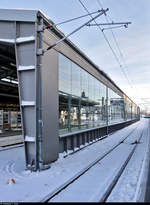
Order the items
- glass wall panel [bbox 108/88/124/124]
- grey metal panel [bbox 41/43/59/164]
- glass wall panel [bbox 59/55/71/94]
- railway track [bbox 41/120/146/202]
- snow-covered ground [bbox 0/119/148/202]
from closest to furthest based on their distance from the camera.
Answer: railway track [bbox 41/120/146/202] → snow-covered ground [bbox 0/119/148/202] → grey metal panel [bbox 41/43/59/164] → glass wall panel [bbox 59/55/71/94] → glass wall panel [bbox 108/88/124/124]

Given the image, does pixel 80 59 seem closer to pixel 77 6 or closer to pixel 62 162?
pixel 77 6

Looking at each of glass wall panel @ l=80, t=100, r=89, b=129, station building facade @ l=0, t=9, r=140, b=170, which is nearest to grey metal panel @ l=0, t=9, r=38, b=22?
station building facade @ l=0, t=9, r=140, b=170

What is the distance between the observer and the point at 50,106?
688 cm

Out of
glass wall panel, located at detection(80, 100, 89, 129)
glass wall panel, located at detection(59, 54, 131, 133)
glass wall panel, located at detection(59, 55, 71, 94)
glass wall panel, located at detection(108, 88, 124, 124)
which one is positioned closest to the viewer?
glass wall panel, located at detection(59, 55, 71, 94)

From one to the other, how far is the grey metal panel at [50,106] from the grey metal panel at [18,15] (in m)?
1.11

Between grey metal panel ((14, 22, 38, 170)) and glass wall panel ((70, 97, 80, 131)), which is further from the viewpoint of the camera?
glass wall panel ((70, 97, 80, 131))

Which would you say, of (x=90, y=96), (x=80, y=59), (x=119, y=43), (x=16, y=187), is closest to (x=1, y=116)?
(x=90, y=96)

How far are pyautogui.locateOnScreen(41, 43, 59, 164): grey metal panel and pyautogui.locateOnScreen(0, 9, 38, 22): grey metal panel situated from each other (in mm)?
1107

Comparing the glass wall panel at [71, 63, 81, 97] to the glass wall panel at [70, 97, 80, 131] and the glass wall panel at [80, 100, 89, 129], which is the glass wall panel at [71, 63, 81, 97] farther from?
the glass wall panel at [80, 100, 89, 129]

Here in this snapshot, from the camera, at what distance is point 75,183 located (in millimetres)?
4734

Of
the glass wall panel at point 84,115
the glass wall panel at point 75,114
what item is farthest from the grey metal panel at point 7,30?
the glass wall panel at point 84,115

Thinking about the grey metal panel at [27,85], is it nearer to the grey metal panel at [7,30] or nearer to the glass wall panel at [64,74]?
the grey metal panel at [7,30]

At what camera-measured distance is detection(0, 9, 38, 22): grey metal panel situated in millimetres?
6004

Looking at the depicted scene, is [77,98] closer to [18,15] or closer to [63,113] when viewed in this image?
[63,113]
